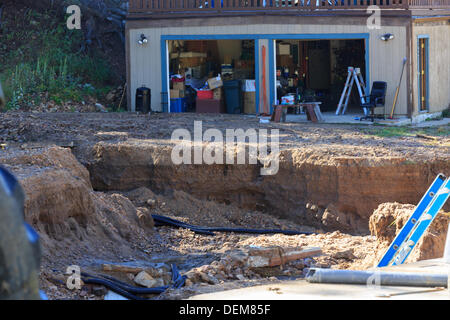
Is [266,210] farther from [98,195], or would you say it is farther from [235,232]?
[98,195]

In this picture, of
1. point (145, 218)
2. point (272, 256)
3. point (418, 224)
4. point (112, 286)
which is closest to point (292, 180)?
point (145, 218)

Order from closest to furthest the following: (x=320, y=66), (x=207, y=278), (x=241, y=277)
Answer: (x=207, y=278) < (x=241, y=277) < (x=320, y=66)

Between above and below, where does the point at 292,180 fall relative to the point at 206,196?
above

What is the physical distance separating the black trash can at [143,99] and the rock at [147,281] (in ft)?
Result: 40.1

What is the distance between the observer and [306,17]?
19391mm

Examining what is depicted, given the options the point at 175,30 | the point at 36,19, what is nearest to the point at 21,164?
the point at 175,30

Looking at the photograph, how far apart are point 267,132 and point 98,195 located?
18.0ft

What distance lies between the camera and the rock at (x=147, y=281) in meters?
8.69

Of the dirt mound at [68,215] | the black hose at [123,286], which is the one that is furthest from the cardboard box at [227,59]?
the black hose at [123,286]

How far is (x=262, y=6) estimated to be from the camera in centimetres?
1988

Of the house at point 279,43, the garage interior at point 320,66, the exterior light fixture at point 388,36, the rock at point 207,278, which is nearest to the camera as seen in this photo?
the rock at point 207,278

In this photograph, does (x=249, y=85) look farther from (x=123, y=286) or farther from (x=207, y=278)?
(x=123, y=286)

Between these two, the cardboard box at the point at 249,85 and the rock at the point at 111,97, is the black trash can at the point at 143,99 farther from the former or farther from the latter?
the cardboard box at the point at 249,85

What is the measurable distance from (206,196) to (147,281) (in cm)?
503
